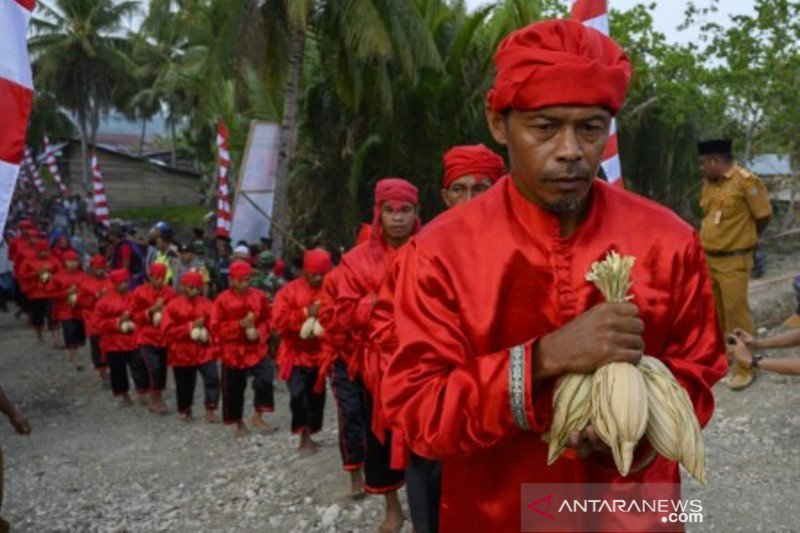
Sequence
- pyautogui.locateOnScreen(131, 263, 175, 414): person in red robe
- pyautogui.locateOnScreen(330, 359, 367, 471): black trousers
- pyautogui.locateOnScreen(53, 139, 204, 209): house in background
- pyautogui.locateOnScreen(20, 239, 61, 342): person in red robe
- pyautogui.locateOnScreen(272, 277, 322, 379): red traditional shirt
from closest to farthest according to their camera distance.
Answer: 1. pyautogui.locateOnScreen(330, 359, 367, 471): black trousers
2. pyautogui.locateOnScreen(272, 277, 322, 379): red traditional shirt
3. pyautogui.locateOnScreen(131, 263, 175, 414): person in red robe
4. pyautogui.locateOnScreen(20, 239, 61, 342): person in red robe
5. pyautogui.locateOnScreen(53, 139, 204, 209): house in background

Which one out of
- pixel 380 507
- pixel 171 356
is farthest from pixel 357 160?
pixel 380 507

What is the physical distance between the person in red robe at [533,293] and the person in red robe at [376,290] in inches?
90.4

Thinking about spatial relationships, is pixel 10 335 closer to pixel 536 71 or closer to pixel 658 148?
pixel 658 148

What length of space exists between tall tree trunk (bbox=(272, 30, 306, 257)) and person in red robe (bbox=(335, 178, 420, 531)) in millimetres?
9290

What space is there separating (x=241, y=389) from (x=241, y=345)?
0.42 m

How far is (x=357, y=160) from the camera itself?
53.3ft

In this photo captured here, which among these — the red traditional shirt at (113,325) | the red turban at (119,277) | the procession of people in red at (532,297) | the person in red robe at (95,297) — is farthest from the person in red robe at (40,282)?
the procession of people in red at (532,297)

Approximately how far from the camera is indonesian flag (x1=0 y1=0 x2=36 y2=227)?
11.8 ft

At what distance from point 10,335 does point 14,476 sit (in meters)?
8.88

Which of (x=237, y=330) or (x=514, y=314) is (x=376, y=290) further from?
(x=237, y=330)

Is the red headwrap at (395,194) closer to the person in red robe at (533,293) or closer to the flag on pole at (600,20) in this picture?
the flag on pole at (600,20)

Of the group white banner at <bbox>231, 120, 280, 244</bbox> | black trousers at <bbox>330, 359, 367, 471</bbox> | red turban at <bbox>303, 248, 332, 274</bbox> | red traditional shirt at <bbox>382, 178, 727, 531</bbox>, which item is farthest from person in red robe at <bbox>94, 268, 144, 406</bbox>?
red traditional shirt at <bbox>382, 178, 727, 531</bbox>

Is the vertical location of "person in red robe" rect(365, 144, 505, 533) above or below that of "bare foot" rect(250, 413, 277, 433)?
above

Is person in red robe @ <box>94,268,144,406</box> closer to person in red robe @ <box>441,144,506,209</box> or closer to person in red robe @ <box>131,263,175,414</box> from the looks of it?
person in red robe @ <box>131,263,175,414</box>
